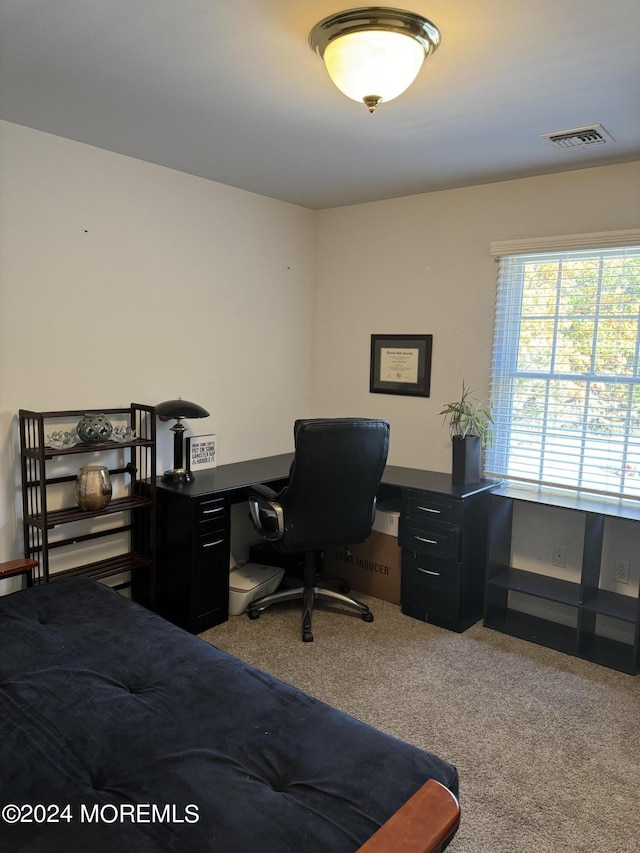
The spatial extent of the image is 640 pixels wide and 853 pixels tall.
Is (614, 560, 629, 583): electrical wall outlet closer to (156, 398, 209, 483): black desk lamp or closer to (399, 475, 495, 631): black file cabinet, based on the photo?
(399, 475, 495, 631): black file cabinet

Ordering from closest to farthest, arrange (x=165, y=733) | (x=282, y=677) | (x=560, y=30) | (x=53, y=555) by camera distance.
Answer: (x=165, y=733), (x=560, y=30), (x=282, y=677), (x=53, y=555)

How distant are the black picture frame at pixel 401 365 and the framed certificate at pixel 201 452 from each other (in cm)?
118

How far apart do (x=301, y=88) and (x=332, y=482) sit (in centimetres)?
175

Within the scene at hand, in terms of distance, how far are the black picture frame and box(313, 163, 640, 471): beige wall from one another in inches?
1.9

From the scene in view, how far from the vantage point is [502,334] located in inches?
140

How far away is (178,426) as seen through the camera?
3.39 m

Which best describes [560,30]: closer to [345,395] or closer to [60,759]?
[60,759]

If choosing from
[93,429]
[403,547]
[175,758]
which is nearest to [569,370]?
[403,547]

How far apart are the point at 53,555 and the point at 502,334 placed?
273 centimetres

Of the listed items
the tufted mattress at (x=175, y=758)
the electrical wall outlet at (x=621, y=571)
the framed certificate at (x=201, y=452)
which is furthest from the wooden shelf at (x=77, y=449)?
the electrical wall outlet at (x=621, y=571)

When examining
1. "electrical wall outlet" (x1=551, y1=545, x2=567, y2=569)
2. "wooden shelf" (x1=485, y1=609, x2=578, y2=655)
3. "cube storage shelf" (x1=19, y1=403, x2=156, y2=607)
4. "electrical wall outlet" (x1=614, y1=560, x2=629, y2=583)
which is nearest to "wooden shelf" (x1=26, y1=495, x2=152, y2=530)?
"cube storage shelf" (x1=19, y1=403, x2=156, y2=607)

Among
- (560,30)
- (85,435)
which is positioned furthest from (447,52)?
(85,435)

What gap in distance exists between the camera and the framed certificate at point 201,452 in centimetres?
359

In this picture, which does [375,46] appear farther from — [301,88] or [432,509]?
[432,509]
